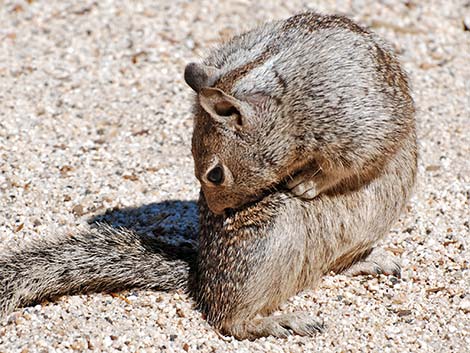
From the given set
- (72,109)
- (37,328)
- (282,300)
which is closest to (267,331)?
(282,300)

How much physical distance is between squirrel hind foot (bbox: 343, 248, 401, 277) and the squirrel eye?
141cm

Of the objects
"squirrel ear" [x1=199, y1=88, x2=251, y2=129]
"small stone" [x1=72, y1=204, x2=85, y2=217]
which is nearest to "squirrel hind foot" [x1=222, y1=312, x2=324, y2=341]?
"squirrel ear" [x1=199, y1=88, x2=251, y2=129]

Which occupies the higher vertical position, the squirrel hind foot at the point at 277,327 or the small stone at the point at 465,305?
the squirrel hind foot at the point at 277,327

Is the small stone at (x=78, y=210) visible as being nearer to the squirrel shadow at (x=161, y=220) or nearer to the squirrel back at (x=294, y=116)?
the squirrel shadow at (x=161, y=220)

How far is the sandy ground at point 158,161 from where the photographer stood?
208 inches

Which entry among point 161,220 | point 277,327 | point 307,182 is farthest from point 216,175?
point 161,220

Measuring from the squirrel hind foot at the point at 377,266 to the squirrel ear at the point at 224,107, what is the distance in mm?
1531

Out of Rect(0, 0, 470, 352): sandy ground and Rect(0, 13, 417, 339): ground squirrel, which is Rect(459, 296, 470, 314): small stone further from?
Rect(0, 13, 417, 339): ground squirrel

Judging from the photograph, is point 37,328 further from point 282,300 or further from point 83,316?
point 282,300

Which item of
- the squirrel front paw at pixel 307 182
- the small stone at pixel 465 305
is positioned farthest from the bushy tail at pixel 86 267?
the small stone at pixel 465 305

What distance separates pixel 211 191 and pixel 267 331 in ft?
3.07

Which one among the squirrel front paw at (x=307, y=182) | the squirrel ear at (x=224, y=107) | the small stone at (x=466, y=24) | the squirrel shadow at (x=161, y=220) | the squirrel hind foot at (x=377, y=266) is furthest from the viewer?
the small stone at (x=466, y=24)

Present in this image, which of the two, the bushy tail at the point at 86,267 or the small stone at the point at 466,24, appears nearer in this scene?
the bushy tail at the point at 86,267

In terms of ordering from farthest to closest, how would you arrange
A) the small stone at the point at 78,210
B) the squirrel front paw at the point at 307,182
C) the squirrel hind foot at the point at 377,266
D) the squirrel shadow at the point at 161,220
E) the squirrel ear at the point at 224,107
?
1. the small stone at the point at 78,210
2. the squirrel shadow at the point at 161,220
3. the squirrel hind foot at the point at 377,266
4. the squirrel front paw at the point at 307,182
5. the squirrel ear at the point at 224,107
